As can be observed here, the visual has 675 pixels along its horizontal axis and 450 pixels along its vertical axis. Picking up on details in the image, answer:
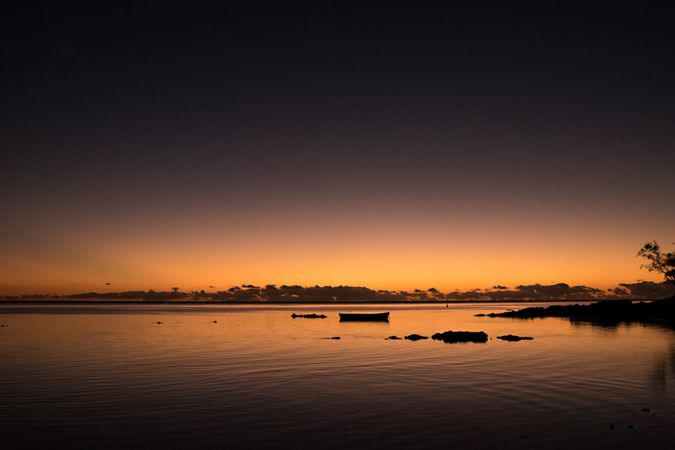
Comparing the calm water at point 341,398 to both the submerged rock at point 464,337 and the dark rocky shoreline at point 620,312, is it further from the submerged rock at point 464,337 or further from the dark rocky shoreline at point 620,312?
the dark rocky shoreline at point 620,312

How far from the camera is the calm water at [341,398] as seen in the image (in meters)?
20.3

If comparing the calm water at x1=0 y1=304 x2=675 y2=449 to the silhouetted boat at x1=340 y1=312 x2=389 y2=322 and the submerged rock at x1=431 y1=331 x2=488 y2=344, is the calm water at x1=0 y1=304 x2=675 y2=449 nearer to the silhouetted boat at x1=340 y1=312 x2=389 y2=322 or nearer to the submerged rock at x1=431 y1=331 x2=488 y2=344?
the submerged rock at x1=431 y1=331 x2=488 y2=344

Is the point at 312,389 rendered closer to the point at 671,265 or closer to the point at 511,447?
the point at 511,447

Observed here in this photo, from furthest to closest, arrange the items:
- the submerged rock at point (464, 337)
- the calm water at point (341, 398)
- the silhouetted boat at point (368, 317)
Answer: the silhouetted boat at point (368, 317)
the submerged rock at point (464, 337)
the calm water at point (341, 398)

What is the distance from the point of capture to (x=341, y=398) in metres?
28.3

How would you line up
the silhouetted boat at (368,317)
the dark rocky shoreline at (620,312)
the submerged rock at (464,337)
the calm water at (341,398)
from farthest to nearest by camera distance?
the silhouetted boat at (368,317) → the dark rocky shoreline at (620,312) → the submerged rock at (464,337) → the calm water at (341,398)

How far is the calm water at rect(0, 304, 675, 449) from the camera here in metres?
20.3

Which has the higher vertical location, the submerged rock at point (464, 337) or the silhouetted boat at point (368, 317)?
the submerged rock at point (464, 337)

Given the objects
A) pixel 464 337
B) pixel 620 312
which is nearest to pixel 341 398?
pixel 464 337

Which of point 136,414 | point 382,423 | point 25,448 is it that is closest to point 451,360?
point 382,423

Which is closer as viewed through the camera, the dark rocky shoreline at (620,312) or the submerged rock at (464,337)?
the submerged rock at (464,337)

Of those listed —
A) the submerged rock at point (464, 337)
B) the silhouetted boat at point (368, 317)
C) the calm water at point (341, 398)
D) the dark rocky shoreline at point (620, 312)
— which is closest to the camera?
the calm water at point (341, 398)

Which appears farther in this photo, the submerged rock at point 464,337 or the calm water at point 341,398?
the submerged rock at point 464,337

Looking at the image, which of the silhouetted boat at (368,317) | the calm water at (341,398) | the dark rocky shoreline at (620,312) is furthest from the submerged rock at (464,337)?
the silhouetted boat at (368,317)
